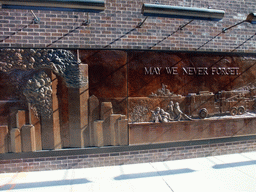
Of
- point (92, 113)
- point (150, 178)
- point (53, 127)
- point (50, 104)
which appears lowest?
point (150, 178)

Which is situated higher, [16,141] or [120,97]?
[120,97]

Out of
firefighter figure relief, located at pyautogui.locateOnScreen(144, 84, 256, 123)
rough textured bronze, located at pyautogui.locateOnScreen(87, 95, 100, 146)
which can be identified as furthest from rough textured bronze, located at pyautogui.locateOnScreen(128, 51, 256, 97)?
rough textured bronze, located at pyautogui.locateOnScreen(87, 95, 100, 146)

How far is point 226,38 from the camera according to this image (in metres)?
5.33

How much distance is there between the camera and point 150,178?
4.25 meters

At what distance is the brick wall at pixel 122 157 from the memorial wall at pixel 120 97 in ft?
0.96

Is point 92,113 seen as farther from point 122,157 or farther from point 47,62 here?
point 47,62

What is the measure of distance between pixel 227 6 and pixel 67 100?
5019 millimetres

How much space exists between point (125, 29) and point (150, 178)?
11.8 ft

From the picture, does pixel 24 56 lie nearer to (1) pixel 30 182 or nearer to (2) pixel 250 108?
(1) pixel 30 182

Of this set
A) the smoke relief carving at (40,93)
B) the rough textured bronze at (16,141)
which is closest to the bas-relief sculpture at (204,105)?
the smoke relief carving at (40,93)

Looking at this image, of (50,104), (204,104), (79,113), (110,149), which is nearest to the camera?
(50,104)

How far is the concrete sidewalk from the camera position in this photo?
384 centimetres

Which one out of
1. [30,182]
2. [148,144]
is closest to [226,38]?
[148,144]

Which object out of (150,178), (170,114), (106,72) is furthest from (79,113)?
(170,114)
